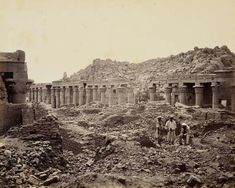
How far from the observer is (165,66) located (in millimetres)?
58906

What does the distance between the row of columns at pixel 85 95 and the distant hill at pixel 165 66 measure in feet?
12.8

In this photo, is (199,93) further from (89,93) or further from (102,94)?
(89,93)

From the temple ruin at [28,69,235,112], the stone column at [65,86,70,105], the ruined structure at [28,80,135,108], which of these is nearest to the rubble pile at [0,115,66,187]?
the temple ruin at [28,69,235,112]

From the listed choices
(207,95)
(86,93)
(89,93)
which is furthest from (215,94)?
(86,93)

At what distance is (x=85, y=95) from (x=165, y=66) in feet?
63.0

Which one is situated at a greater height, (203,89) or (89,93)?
(203,89)

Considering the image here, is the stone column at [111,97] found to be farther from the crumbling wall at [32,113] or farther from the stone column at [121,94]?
the crumbling wall at [32,113]

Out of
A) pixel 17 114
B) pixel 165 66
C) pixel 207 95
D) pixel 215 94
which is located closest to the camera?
pixel 17 114

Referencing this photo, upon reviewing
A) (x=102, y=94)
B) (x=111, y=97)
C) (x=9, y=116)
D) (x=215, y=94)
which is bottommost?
(x=9, y=116)

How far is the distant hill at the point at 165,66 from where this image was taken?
4531 centimetres

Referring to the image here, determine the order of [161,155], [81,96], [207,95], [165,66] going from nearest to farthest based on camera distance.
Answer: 1. [161,155]
2. [207,95]
3. [81,96]
4. [165,66]

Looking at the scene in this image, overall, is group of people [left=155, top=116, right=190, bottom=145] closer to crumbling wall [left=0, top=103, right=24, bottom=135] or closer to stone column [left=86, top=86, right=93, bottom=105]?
crumbling wall [left=0, top=103, right=24, bottom=135]

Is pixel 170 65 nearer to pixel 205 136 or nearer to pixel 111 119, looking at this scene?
pixel 111 119

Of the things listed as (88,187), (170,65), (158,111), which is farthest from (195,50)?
(88,187)
